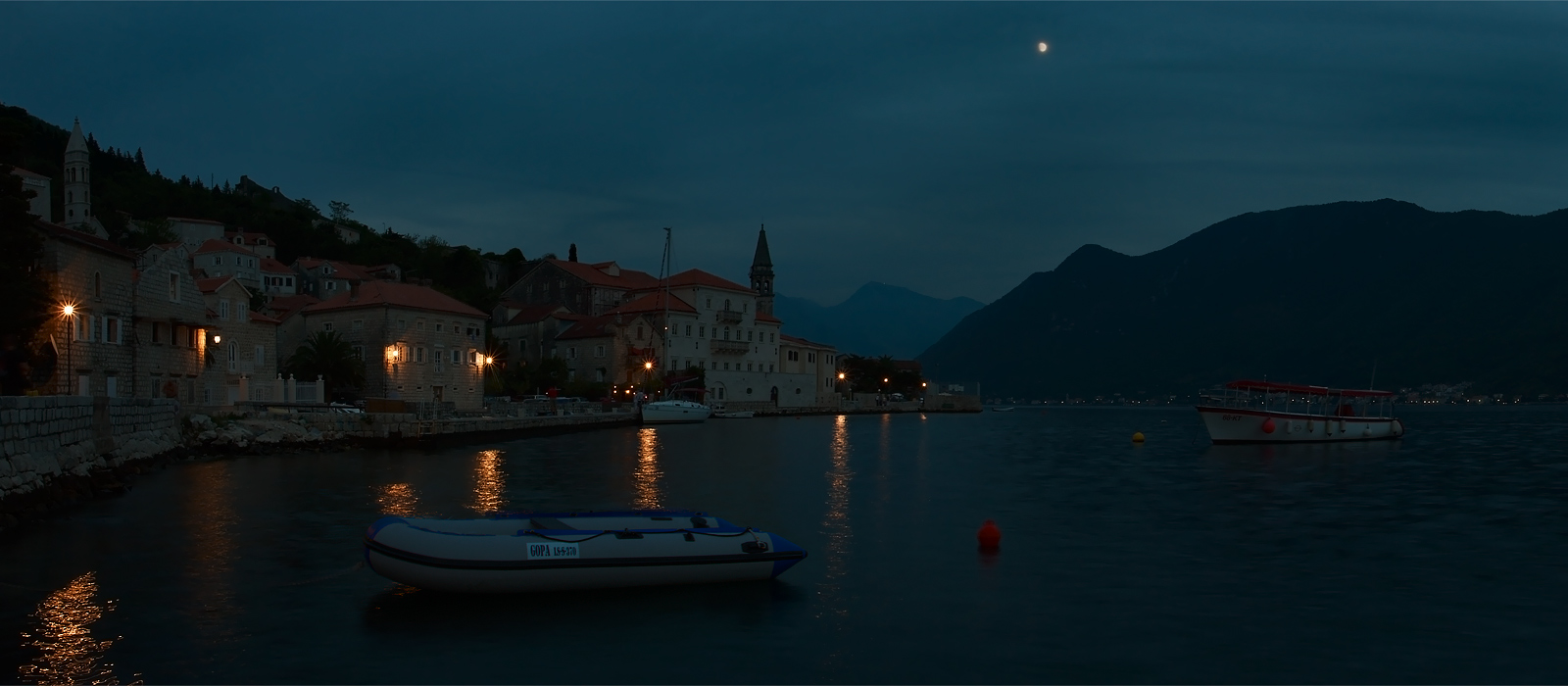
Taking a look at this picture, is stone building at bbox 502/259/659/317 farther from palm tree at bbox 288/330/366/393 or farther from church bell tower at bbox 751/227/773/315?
palm tree at bbox 288/330/366/393

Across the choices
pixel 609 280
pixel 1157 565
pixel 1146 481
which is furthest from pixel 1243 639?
pixel 609 280

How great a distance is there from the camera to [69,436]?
2662cm

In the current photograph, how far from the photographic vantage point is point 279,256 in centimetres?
12500

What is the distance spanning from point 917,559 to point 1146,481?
20.6m

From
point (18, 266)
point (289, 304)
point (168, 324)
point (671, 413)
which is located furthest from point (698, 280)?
point (18, 266)

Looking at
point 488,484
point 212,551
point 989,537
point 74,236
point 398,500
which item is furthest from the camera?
point 74,236

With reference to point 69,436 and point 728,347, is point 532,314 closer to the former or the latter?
point 728,347

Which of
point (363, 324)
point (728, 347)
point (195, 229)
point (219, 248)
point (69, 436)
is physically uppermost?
point (195, 229)

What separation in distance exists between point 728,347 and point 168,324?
64.8 metres

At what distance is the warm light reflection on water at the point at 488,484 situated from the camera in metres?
28.1

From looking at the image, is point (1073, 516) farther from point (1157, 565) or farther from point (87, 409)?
point (87, 409)

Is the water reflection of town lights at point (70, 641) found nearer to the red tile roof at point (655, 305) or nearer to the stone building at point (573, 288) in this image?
the red tile roof at point (655, 305)

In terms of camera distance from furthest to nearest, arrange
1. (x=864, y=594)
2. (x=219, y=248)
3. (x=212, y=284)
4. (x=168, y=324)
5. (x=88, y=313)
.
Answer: (x=219, y=248) → (x=212, y=284) → (x=168, y=324) → (x=88, y=313) → (x=864, y=594)

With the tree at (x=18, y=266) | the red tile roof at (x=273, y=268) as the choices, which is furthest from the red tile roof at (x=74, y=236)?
the red tile roof at (x=273, y=268)
